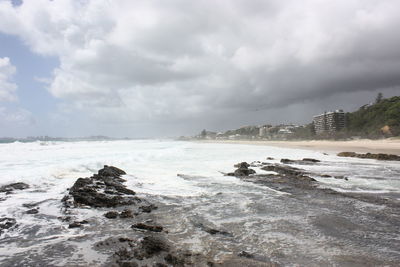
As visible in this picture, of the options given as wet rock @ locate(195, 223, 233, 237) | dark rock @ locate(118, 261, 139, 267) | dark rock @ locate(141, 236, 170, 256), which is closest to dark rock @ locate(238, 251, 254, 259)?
wet rock @ locate(195, 223, 233, 237)

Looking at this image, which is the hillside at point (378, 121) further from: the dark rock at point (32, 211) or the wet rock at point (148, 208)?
the dark rock at point (32, 211)

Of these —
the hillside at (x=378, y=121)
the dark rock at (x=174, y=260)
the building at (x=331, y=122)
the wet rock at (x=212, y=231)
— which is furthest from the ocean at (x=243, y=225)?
the building at (x=331, y=122)

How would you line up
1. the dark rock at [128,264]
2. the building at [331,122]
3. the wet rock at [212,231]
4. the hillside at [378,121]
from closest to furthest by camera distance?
1. the dark rock at [128,264]
2. the wet rock at [212,231]
3. the hillside at [378,121]
4. the building at [331,122]

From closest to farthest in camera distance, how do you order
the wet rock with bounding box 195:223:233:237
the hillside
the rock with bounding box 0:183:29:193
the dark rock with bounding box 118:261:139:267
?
the dark rock with bounding box 118:261:139:267 → the wet rock with bounding box 195:223:233:237 → the rock with bounding box 0:183:29:193 → the hillside

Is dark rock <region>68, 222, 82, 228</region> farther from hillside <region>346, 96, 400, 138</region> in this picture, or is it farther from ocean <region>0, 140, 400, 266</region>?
hillside <region>346, 96, 400, 138</region>

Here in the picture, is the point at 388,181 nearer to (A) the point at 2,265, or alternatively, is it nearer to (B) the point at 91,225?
(B) the point at 91,225

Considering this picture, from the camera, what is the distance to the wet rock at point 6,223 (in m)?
6.46

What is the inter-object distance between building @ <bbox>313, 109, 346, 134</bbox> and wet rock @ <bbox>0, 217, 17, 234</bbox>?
337 feet

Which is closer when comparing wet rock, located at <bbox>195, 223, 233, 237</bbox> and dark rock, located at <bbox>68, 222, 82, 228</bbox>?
wet rock, located at <bbox>195, 223, 233, 237</bbox>

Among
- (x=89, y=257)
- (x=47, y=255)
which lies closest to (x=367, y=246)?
(x=89, y=257)

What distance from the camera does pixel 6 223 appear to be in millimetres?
6711

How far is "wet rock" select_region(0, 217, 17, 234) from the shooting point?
646 cm

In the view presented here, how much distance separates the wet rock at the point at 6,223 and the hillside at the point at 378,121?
240 feet

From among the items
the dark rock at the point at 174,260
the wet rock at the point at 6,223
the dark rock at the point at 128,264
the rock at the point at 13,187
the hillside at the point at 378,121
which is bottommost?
the dark rock at the point at 174,260
